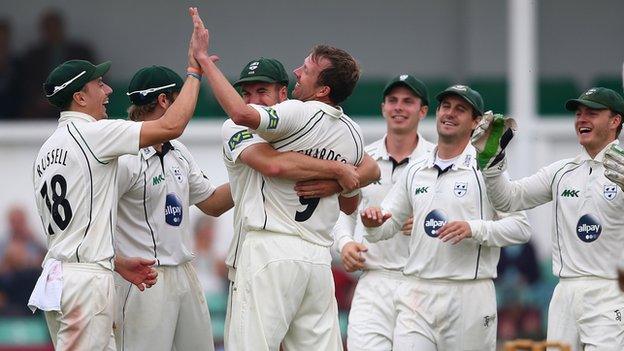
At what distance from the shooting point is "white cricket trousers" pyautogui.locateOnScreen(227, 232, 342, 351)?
8.29 m

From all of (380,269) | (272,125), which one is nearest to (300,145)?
(272,125)

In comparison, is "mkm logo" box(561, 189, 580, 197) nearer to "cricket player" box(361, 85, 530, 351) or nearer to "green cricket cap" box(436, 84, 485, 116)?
"cricket player" box(361, 85, 530, 351)

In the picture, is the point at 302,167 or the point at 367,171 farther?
the point at 367,171

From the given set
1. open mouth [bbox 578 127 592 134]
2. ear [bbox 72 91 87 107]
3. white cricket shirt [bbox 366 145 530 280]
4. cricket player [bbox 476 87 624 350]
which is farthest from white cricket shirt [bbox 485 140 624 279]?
ear [bbox 72 91 87 107]

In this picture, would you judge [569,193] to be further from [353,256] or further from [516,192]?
[353,256]

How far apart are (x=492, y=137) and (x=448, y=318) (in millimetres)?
1333

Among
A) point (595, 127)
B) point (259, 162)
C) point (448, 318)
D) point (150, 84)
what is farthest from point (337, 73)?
point (448, 318)

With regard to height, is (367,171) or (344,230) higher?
(367,171)

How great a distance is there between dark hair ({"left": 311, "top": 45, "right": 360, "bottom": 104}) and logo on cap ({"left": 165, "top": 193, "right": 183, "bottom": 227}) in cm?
121

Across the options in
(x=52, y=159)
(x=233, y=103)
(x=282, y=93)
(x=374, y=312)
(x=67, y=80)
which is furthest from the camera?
(x=374, y=312)

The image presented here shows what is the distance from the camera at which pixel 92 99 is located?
27.8ft

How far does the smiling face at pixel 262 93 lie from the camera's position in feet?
28.8

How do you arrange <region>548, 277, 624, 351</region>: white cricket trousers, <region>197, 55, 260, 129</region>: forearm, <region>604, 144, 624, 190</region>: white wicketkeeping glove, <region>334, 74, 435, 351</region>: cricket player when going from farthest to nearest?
<region>334, 74, 435, 351</region>: cricket player → <region>548, 277, 624, 351</region>: white cricket trousers → <region>604, 144, 624, 190</region>: white wicketkeeping glove → <region>197, 55, 260, 129</region>: forearm

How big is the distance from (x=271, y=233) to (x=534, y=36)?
8870 millimetres
